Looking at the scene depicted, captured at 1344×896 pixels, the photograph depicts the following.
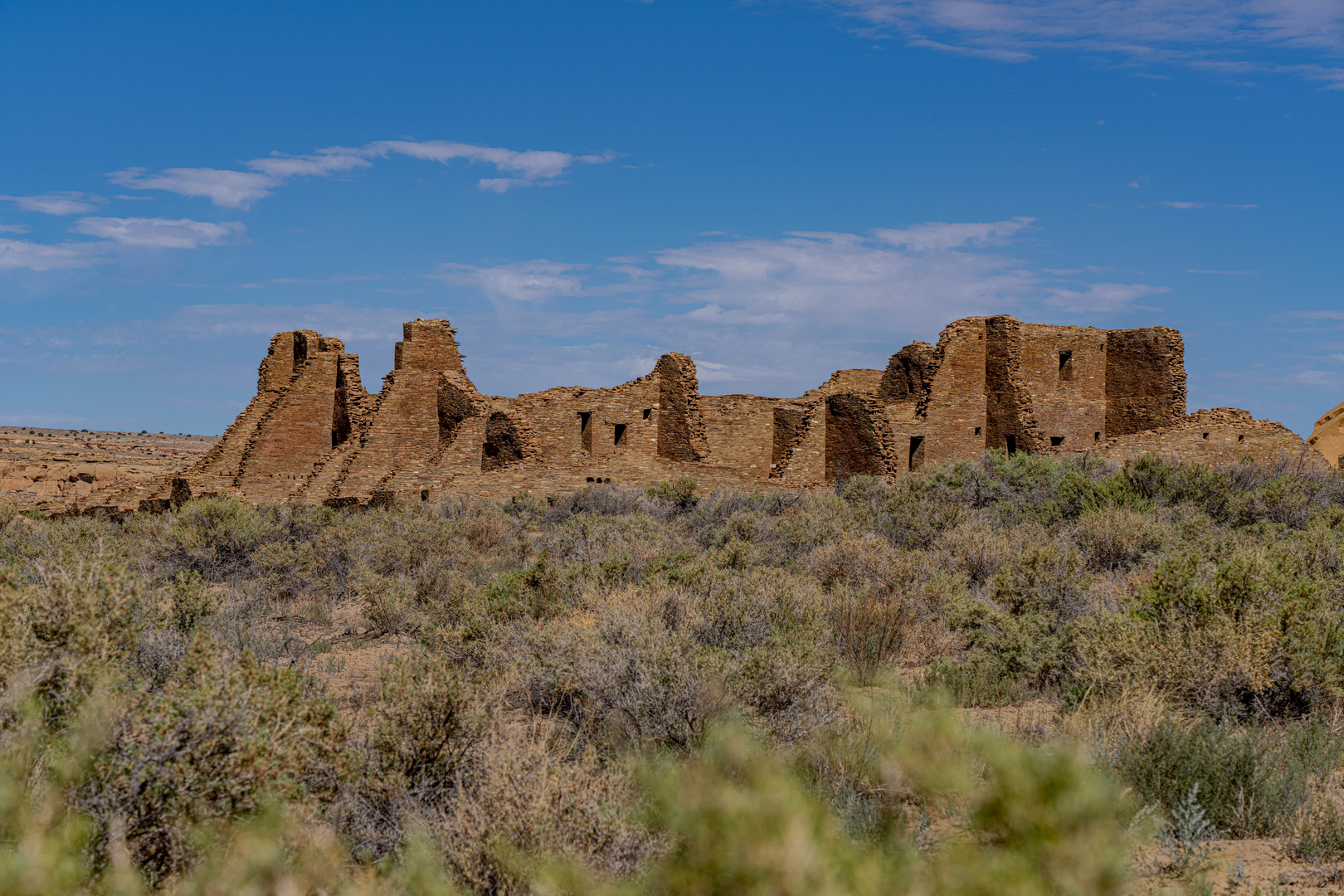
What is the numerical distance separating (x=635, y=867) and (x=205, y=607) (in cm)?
469

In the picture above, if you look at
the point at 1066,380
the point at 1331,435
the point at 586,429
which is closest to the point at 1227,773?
the point at 586,429

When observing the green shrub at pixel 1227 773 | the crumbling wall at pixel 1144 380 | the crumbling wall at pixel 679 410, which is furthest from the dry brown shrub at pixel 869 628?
the crumbling wall at pixel 1144 380

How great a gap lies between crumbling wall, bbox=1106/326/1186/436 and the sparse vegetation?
2081cm

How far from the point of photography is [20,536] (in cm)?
1275

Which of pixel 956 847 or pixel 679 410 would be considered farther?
pixel 679 410

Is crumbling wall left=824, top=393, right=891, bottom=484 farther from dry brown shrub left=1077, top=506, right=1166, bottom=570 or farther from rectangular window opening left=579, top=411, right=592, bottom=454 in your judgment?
dry brown shrub left=1077, top=506, right=1166, bottom=570

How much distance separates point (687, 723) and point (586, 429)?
19490 millimetres

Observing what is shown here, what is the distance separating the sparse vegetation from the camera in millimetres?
2189

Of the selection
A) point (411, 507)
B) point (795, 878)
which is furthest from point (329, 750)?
point (411, 507)

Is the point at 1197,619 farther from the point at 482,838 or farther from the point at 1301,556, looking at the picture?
the point at 482,838

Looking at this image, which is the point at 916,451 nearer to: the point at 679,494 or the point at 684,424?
the point at 684,424

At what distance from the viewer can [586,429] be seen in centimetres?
2397

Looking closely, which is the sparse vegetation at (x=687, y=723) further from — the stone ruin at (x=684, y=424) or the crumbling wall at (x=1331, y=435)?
the crumbling wall at (x=1331, y=435)

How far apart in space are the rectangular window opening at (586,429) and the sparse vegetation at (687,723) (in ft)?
45.6
